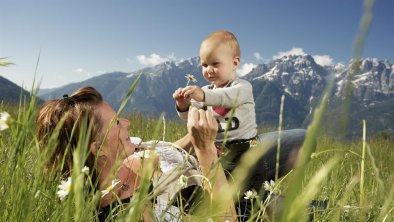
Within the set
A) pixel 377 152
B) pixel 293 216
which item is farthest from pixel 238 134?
pixel 377 152

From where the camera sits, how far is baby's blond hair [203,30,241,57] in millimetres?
3641

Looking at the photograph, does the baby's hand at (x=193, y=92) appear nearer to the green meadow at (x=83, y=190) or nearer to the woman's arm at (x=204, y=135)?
the woman's arm at (x=204, y=135)

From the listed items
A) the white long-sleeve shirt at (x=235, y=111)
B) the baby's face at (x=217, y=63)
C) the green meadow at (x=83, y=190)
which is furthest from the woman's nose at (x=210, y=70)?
the green meadow at (x=83, y=190)

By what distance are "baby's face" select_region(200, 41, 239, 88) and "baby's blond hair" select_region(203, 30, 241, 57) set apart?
45 millimetres

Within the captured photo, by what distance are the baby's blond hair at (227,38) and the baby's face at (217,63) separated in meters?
0.04

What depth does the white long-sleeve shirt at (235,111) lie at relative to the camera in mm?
2910

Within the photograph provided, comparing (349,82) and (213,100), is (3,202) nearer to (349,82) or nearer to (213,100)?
(349,82)

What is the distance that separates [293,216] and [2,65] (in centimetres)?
92

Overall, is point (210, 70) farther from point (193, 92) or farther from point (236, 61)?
point (193, 92)

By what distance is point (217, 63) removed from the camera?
3512 mm

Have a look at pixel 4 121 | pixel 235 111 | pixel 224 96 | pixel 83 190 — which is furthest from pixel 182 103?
pixel 4 121

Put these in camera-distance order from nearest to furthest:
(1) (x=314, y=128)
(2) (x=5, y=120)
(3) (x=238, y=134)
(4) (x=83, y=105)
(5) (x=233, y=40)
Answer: (1) (x=314, y=128)
(2) (x=5, y=120)
(4) (x=83, y=105)
(3) (x=238, y=134)
(5) (x=233, y=40)

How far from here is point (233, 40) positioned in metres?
3.73

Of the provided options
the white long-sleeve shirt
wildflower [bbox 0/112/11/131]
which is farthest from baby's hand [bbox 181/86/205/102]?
wildflower [bbox 0/112/11/131]
